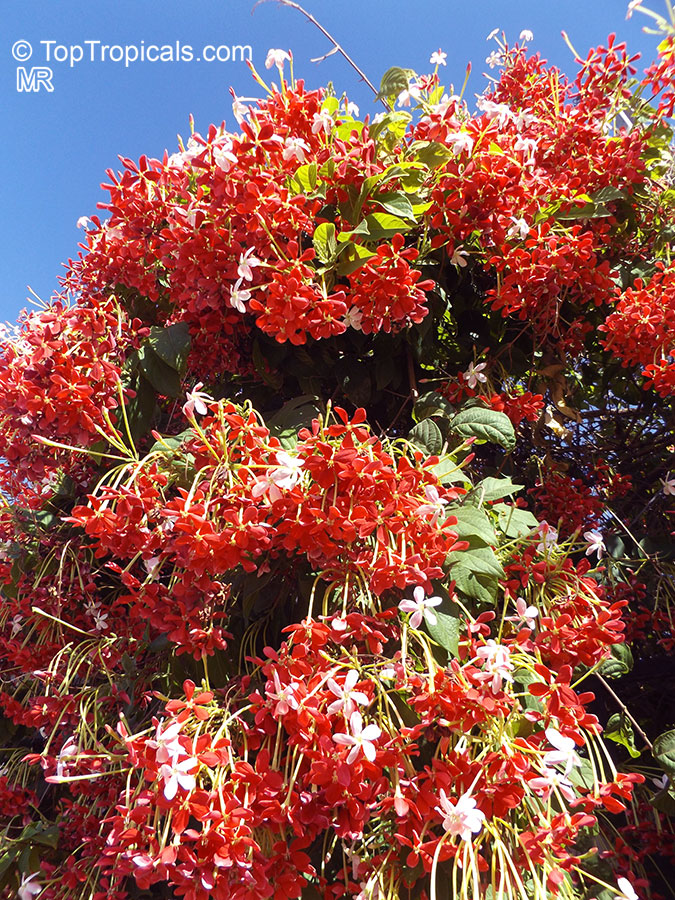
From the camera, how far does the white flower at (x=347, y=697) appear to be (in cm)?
71

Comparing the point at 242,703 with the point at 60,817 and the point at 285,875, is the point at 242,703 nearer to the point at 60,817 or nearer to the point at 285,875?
the point at 285,875

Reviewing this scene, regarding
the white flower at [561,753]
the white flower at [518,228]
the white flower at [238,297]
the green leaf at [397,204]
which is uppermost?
the green leaf at [397,204]

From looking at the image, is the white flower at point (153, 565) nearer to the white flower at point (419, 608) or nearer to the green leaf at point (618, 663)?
the white flower at point (419, 608)

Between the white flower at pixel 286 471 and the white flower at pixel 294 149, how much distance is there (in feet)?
1.57

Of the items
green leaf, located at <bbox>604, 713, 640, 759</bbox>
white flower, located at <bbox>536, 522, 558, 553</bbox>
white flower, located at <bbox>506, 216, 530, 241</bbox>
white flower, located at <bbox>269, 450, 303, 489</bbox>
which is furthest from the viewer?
green leaf, located at <bbox>604, 713, 640, 759</bbox>

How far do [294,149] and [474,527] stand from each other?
0.62m

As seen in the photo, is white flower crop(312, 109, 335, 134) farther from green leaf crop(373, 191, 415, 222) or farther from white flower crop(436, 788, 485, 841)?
white flower crop(436, 788, 485, 841)

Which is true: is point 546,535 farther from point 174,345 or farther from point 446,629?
point 174,345

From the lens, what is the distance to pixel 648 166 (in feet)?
4.62

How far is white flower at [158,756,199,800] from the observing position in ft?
2.28

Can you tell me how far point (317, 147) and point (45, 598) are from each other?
1010mm

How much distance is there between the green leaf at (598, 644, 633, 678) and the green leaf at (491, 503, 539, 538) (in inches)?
11.1

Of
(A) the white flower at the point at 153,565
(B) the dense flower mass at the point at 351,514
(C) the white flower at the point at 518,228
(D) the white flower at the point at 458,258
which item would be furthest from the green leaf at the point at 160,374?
(C) the white flower at the point at 518,228

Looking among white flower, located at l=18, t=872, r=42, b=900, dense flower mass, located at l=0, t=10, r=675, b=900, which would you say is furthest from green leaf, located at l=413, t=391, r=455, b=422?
white flower, located at l=18, t=872, r=42, b=900
